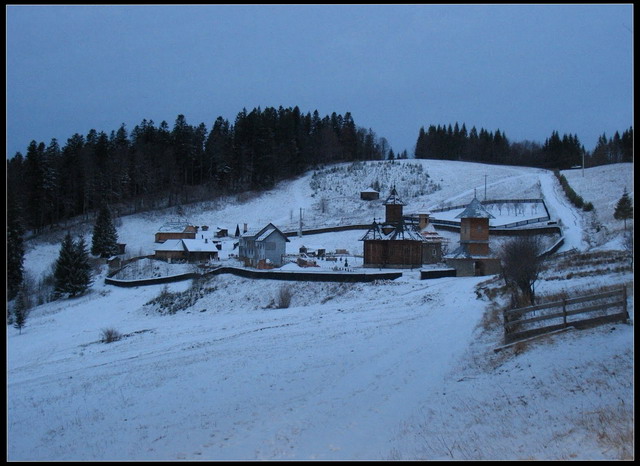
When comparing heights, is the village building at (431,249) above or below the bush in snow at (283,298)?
above

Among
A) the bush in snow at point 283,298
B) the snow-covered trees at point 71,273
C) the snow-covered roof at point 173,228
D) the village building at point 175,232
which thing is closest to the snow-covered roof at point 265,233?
the snow-covered trees at point 71,273

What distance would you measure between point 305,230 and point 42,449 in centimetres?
5650

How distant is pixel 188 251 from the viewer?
58.1 metres

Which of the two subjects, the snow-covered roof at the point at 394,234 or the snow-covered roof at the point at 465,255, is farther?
the snow-covered roof at the point at 394,234

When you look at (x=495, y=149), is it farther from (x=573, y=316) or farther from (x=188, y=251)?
(x=573, y=316)

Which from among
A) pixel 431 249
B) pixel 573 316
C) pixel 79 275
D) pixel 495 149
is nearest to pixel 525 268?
pixel 573 316

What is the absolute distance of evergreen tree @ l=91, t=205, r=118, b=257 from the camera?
198 ft

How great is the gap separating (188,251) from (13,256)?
51.6 ft

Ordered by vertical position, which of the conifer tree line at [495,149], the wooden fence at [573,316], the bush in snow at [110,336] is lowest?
the bush in snow at [110,336]

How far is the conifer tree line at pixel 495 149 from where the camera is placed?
102 m

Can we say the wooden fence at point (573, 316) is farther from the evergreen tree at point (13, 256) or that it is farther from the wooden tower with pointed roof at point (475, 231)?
the evergreen tree at point (13, 256)

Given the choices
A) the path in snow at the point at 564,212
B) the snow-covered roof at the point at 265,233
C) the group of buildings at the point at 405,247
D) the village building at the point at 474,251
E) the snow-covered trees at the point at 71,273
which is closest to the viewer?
the village building at the point at 474,251

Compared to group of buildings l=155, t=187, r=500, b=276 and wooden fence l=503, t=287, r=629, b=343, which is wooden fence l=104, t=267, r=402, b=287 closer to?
group of buildings l=155, t=187, r=500, b=276

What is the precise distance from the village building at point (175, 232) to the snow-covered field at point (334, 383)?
29.3 metres
